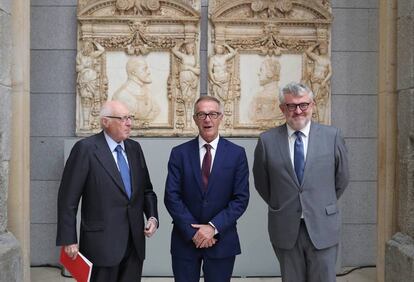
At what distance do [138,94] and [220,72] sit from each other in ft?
3.01

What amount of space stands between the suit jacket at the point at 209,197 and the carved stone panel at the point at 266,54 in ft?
8.06

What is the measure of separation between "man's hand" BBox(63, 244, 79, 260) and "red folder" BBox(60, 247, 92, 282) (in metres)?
0.02

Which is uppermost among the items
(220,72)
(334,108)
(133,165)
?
(220,72)

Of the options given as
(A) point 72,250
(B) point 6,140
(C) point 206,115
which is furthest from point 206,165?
(B) point 6,140

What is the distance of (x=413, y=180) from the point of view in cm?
358

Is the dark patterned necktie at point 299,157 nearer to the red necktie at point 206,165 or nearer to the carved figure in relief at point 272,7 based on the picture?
the red necktie at point 206,165

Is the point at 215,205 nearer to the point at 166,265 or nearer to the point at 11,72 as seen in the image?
the point at 11,72

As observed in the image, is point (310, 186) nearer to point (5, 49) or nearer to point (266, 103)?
point (5, 49)

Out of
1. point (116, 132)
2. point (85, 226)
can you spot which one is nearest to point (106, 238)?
point (85, 226)

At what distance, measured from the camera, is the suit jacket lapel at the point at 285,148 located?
292 centimetres

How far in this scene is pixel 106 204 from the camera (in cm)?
310

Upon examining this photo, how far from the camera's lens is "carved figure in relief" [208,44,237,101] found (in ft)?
18.3

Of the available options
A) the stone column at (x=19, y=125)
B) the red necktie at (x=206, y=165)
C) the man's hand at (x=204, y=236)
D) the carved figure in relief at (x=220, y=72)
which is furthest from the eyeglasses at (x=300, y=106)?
the carved figure in relief at (x=220, y=72)

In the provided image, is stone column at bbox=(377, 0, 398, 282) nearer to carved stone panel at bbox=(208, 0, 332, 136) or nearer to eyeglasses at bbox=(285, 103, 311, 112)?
eyeglasses at bbox=(285, 103, 311, 112)
